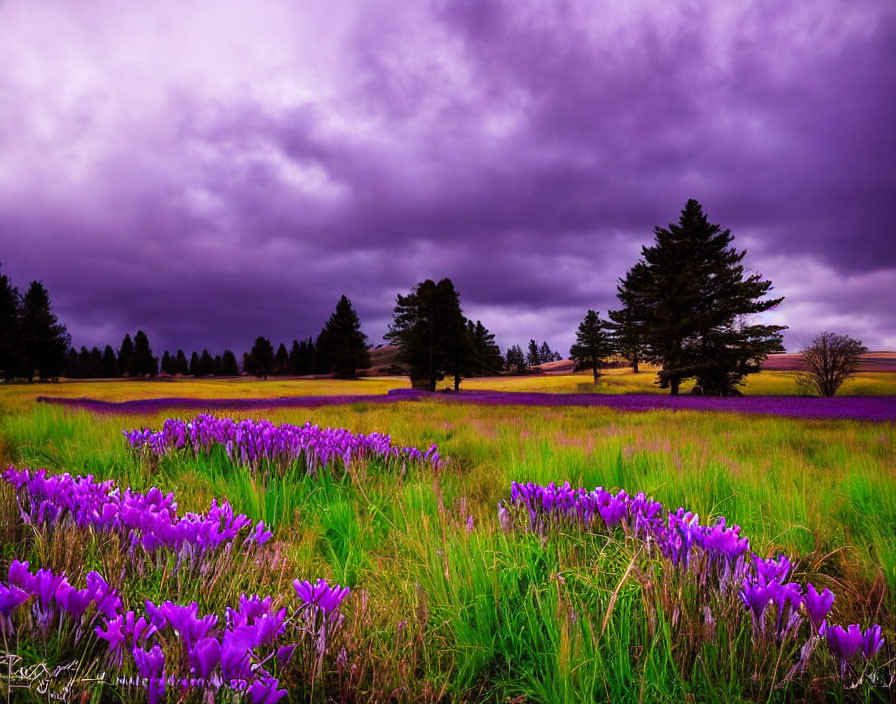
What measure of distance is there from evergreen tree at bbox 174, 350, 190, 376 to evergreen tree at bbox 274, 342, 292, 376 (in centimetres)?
3216

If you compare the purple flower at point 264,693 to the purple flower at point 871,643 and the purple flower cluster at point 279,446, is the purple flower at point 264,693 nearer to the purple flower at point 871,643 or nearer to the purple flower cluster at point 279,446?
the purple flower at point 871,643

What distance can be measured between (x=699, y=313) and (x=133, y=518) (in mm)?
37170

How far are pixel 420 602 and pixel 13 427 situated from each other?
7244 millimetres

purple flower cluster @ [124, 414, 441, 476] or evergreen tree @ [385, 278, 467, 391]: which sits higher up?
evergreen tree @ [385, 278, 467, 391]

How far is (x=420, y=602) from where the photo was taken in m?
1.63

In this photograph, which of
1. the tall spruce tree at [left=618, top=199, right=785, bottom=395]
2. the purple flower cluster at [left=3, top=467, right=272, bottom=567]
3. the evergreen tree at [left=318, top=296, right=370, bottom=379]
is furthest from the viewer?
the evergreen tree at [left=318, top=296, right=370, bottom=379]

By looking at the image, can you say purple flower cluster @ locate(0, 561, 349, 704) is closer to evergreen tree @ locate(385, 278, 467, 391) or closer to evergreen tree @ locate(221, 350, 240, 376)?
evergreen tree @ locate(385, 278, 467, 391)

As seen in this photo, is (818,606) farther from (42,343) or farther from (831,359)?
(42,343)

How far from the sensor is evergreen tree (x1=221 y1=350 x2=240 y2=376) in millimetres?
133000

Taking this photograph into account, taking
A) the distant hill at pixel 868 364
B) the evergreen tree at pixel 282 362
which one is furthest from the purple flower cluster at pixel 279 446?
the evergreen tree at pixel 282 362

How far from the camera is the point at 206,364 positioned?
135250 millimetres

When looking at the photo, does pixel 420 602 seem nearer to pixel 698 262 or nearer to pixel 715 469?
pixel 715 469

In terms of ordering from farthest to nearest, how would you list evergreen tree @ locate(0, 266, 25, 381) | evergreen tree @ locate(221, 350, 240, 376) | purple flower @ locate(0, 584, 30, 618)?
evergreen tree @ locate(221, 350, 240, 376) < evergreen tree @ locate(0, 266, 25, 381) < purple flower @ locate(0, 584, 30, 618)

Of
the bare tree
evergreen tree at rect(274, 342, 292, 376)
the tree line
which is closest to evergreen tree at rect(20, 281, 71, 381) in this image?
the tree line
